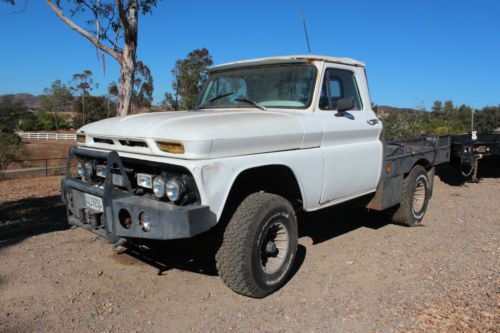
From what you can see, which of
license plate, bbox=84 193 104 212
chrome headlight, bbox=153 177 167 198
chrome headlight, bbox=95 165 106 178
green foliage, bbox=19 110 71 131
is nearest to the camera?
chrome headlight, bbox=153 177 167 198

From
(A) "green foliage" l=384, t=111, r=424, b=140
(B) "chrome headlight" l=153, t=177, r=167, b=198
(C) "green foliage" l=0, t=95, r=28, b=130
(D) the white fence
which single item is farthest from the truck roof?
(C) "green foliage" l=0, t=95, r=28, b=130

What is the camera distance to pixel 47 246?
5.02 m

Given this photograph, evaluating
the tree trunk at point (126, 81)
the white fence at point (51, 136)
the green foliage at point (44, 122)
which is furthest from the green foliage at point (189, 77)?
the green foliage at point (44, 122)

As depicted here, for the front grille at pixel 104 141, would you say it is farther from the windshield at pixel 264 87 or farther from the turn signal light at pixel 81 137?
the windshield at pixel 264 87

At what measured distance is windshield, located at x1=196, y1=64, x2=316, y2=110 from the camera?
14.7 feet

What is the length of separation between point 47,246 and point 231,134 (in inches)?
116

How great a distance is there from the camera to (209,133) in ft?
10.6

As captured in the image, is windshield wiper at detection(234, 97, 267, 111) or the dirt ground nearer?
the dirt ground

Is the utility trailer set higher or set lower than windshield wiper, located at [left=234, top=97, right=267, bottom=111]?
lower

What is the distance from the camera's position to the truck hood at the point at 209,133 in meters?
3.23

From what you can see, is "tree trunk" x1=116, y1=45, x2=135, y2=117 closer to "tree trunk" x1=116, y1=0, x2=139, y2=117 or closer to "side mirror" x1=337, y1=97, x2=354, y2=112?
"tree trunk" x1=116, y1=0, x2=139, y2=117

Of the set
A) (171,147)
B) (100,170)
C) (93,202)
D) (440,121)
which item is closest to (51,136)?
(440,121)

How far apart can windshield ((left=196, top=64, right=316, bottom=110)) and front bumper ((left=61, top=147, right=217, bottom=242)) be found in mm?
1529

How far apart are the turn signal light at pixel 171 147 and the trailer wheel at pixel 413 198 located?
12.4 feet
